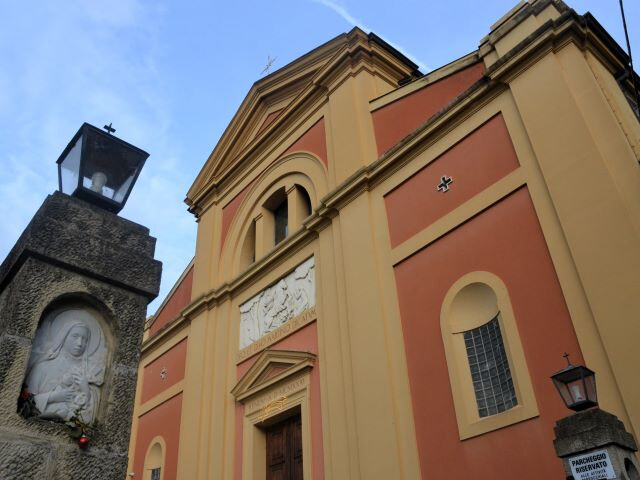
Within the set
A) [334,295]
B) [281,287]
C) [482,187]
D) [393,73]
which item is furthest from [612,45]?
[281,287]

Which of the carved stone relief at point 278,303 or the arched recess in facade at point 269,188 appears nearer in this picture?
the carved stone relief at point 278,303

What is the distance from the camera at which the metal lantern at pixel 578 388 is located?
4836 mm

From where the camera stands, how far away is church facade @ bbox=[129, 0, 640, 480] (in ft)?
22.4

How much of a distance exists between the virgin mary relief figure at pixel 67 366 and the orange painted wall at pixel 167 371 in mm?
10533

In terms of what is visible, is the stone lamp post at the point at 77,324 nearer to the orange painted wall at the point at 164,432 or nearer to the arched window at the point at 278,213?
the arched window at the point at 278,213

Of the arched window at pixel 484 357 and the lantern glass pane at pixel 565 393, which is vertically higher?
the arched window at pixel 484 357

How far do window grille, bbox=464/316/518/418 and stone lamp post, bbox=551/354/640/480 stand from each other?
241 centimetres

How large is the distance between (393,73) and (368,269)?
5.21m

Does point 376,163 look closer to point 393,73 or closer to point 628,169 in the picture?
point 393,73

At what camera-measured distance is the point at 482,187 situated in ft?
28.0

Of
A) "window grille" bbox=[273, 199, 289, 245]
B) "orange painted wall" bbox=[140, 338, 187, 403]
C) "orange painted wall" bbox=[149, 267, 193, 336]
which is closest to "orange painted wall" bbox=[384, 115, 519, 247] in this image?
"window grille" bbox=[273, 199, 289, 245]

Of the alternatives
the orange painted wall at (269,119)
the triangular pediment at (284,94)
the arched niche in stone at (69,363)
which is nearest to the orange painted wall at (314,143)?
the triangular pediment at (284,94)

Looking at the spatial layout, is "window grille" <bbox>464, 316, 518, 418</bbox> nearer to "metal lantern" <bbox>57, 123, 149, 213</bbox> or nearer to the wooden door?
the wooden door

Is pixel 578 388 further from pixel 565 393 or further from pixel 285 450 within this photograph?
pixel 285 450
